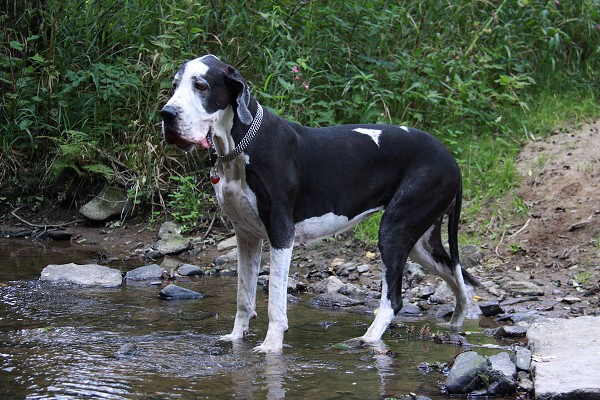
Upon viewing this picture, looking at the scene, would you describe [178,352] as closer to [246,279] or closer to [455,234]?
[246,279]

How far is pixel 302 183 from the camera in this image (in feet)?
17.7

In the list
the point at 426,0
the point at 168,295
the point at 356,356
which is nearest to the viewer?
the point at 356,356

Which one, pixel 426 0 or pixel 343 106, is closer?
pixel 343 106

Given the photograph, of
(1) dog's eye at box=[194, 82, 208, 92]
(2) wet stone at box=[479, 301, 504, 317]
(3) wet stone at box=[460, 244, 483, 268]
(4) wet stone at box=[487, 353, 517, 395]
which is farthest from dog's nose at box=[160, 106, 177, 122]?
(3) wet stone at box=[460, 244, 483, 268]

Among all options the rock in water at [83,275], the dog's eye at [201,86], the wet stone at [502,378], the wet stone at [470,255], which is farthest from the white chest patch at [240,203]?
the wet stone at [470,255]

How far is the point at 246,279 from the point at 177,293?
1249 millimetres

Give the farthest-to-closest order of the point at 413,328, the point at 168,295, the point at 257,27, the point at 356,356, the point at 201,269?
the point at 257,27 < the point at 201,269 < the point at 168,295 < the point at 413,328 < the point at 356,356

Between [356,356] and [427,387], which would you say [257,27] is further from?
[427,387]

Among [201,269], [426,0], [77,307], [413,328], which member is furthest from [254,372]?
[426,0]

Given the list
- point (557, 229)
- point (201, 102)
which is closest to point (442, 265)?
point (557, 229)

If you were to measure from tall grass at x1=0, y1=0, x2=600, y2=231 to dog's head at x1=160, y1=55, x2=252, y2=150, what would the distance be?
10.9 feet

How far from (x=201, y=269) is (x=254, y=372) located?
Answer: 310 cm

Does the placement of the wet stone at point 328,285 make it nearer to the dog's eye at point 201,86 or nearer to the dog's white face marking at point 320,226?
the dog's white face marking at point 320,226

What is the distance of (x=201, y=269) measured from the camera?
25.2 feet
